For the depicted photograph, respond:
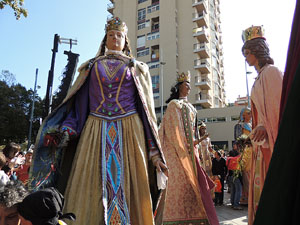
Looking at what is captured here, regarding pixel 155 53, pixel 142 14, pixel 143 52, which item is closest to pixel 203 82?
pixel 155 53

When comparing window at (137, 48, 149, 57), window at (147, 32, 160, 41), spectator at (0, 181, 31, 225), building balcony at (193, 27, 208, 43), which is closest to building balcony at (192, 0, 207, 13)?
building balcony at (193, 27, 208, 43)

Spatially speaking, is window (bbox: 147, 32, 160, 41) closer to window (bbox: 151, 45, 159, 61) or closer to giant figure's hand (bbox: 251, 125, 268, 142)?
window (bbox: 151, 45, 159, 61)

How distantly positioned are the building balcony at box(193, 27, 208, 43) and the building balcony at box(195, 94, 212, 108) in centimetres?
739

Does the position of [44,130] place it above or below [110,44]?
below

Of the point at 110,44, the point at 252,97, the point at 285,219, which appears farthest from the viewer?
the point at 110,44

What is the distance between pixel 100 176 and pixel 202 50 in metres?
35.8

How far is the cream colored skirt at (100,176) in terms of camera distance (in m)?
2.47

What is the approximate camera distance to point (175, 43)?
122ft

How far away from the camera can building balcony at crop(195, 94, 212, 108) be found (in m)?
36.4

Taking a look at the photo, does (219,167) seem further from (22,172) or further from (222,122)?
(222,122)

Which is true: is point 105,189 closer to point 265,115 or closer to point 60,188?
point 60,188

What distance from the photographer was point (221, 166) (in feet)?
30.6

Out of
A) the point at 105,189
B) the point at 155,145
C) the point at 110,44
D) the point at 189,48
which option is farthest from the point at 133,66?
the point at 189,48

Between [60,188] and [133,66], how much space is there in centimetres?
148
